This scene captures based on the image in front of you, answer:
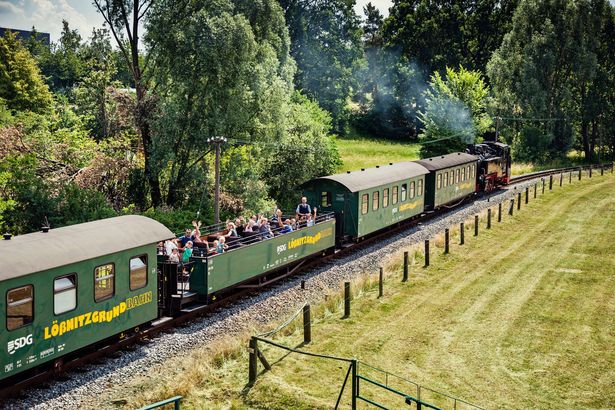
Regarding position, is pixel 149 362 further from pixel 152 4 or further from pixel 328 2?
pixel 328 2

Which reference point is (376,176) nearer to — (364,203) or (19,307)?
(364,203)

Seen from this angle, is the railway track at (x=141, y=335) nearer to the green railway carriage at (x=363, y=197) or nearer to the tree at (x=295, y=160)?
the green railway carriage at (x=363, y=197)

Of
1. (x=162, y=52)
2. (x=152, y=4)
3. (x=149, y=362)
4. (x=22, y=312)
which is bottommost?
(x=149, y=362)

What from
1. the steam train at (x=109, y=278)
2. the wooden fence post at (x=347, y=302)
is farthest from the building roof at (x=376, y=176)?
the wooden fence post at (x=347, y=302)

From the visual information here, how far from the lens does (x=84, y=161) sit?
32.7m

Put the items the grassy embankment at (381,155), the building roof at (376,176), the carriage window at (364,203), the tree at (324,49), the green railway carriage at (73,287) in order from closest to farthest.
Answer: the green railway carriage at (73,287) < the building roof at (376,176) < the carriage window at (364,203) < the grassy embankment at (381,155) < the tree at (324,49)

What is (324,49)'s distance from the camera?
7338 cm

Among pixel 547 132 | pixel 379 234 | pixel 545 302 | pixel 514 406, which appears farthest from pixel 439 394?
pixel 547 132

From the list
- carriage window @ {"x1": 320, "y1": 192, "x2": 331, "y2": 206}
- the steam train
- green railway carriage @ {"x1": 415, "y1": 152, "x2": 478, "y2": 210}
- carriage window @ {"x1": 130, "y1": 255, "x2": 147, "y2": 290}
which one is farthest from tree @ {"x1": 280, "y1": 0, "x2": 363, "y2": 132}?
carriage window @ {"x1": 130, "y1": 255, "x2": 147, "y2": 290}

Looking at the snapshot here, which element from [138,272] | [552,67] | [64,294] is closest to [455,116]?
[552,67]

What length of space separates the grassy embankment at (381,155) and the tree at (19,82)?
2818 centimetres

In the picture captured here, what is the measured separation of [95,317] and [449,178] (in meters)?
25.7

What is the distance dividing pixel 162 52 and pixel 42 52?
77436 millimetres

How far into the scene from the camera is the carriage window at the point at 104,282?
581 inches
